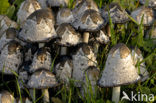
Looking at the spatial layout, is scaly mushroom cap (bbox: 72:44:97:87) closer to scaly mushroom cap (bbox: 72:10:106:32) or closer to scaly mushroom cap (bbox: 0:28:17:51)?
scaly mushroom cap (bbox: 72:10:106:32)

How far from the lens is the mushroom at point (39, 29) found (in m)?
2.25

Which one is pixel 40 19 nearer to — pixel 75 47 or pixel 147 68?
pixel 75 47

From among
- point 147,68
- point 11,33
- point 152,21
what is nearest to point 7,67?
point 11,33

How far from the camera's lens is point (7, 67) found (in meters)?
2.41

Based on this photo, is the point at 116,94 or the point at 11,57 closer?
the point at 116,94

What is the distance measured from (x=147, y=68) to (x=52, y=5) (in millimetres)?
1181

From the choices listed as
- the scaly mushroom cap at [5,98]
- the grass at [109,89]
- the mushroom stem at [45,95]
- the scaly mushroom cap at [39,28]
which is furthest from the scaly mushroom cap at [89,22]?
the scaly mushroom cap at [5,98]

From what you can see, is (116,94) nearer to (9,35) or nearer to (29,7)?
(9,35)

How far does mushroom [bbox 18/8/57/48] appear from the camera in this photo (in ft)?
7.37

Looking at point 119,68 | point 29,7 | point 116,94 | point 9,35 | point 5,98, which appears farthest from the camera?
point 29,7

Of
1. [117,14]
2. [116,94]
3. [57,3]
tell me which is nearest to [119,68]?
[116,94]

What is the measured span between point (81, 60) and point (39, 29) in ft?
1.48

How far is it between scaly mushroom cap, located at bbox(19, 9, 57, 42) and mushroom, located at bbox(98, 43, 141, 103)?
611 mm

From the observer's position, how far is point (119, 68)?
191cm
